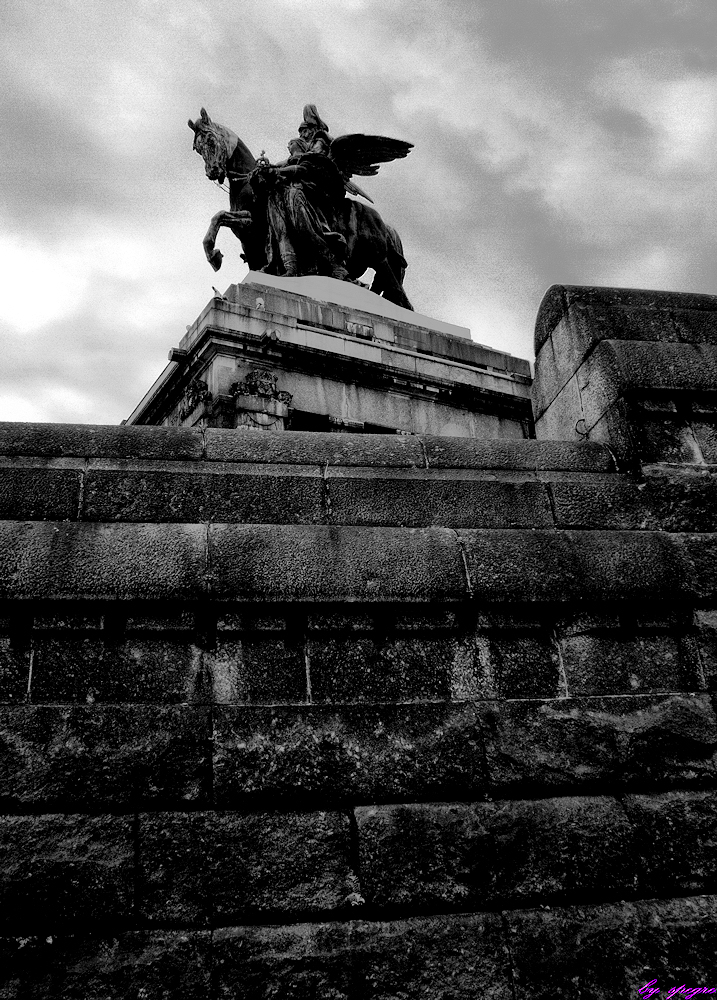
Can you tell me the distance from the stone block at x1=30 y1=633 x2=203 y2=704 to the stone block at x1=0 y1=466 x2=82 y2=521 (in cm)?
57

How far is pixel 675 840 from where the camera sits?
3045mm

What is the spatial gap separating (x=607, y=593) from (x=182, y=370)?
8861mm

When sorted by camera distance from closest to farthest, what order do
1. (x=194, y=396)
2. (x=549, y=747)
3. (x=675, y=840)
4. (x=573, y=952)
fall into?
(x=573, y=952) < (x=675, y=840) < (x=549, y=747) < (x=194, y=396)

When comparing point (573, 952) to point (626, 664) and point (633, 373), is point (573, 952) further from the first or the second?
point (633, 373)

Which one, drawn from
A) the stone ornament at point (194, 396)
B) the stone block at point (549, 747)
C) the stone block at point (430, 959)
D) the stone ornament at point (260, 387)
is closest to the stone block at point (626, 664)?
the stone block at point (549, 747)

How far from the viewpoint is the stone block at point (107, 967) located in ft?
8.34

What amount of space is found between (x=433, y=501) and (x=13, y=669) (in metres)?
1.81

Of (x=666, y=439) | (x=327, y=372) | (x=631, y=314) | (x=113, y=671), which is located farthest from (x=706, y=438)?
(x=327, y=372)

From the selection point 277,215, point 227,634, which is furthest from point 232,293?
point 227,634

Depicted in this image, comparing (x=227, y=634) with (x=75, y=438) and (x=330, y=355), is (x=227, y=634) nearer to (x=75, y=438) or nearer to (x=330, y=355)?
(x=75, y=438)

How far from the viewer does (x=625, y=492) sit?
3910 millimetres

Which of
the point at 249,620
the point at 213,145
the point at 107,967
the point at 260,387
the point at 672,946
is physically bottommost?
the point at 672,946

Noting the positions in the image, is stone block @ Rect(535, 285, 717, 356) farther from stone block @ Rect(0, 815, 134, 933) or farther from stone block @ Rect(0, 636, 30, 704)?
stone block @ Rect(0, 815, 134, 933)

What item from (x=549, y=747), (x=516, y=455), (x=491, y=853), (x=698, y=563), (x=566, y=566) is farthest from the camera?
(x=516, y=455)
